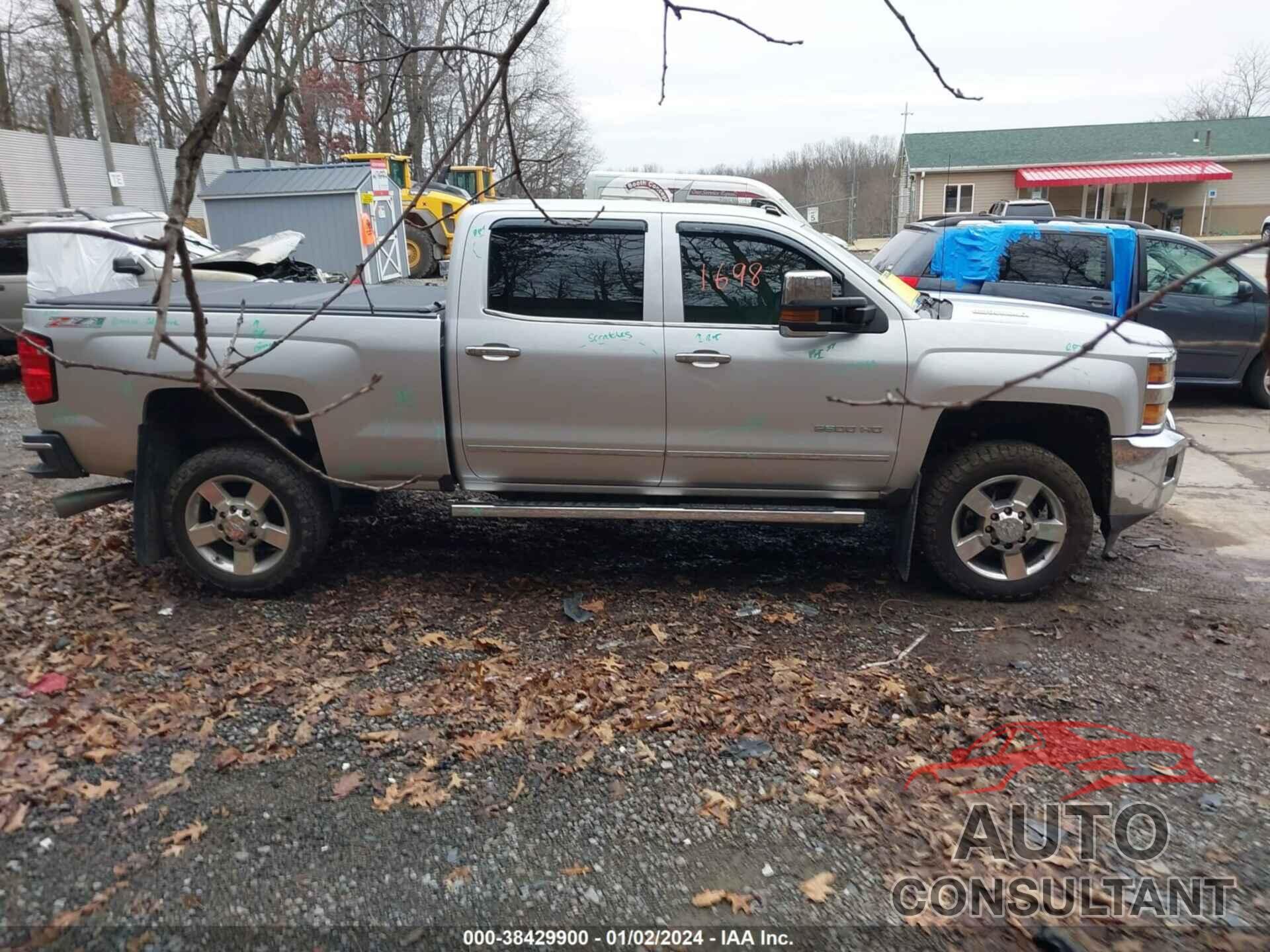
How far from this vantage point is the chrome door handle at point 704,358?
14.8 feet

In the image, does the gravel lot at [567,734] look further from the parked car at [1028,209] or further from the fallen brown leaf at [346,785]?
the parked car at [1028,209]

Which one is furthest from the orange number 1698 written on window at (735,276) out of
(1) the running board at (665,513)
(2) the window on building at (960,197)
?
(2) the window on building at (960,197)

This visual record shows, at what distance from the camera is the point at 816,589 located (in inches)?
197

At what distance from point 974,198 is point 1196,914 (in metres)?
41.6

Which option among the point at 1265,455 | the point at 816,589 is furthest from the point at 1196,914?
the point at 1265,455

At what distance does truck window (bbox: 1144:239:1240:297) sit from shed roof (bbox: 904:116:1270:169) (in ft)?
102

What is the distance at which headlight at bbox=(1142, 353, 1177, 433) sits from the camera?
458 cm

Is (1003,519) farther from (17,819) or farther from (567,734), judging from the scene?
(17,819)

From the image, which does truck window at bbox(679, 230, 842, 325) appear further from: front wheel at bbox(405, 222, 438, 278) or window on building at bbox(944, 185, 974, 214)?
window on building at bbox(944, 185, 974, 214)

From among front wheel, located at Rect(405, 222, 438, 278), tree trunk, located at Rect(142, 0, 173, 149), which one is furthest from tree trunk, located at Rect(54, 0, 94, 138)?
front wheel, located at Rect(405, 222, 438, 278)

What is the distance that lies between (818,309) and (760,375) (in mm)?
417

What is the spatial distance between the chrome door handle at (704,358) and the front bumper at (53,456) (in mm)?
3161

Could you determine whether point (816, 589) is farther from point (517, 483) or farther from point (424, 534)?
point (424, 534)

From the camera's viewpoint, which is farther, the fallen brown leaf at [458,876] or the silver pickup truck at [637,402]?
the silver pickup truck at [637,402]
